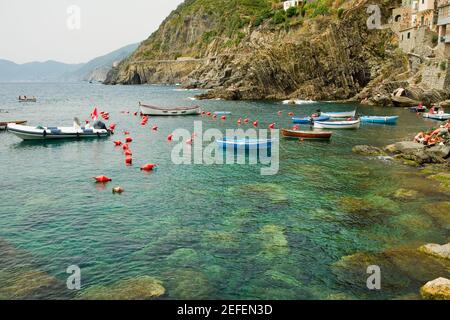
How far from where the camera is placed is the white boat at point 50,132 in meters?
47.0

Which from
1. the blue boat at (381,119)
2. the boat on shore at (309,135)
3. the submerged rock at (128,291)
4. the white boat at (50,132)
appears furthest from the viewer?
the blue boat at (381,119)

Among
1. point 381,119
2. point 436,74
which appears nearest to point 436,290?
point 381,119

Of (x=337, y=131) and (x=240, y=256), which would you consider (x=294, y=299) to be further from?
(x=337, y=131)

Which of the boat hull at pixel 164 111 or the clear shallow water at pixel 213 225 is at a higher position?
the boat hull at pixel 164 111

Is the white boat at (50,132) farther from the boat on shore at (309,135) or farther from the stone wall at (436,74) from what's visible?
the stone wall at (436,74)

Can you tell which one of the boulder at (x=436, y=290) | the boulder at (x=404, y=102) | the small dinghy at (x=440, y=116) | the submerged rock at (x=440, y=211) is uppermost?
the boulder at (x=404, y=102)

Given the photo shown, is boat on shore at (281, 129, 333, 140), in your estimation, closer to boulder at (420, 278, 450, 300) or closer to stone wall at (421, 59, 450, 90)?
boulder at (420, 278, 450, 300)

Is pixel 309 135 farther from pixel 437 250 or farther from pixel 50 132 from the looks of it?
pixel 50 132

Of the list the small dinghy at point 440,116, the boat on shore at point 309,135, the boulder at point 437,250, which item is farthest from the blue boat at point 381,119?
the boulder at point 437,250

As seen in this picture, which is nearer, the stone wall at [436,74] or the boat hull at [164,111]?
the boat hull at [164,111]

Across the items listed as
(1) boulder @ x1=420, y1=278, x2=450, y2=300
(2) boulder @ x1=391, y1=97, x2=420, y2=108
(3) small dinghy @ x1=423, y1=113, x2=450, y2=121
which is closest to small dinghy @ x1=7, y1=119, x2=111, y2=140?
(1) boulder @ x1=420, y1=278, x2=450, y2=300

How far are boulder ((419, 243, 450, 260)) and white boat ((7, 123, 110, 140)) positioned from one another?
4179 centimetres

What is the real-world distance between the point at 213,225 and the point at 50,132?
110ft
